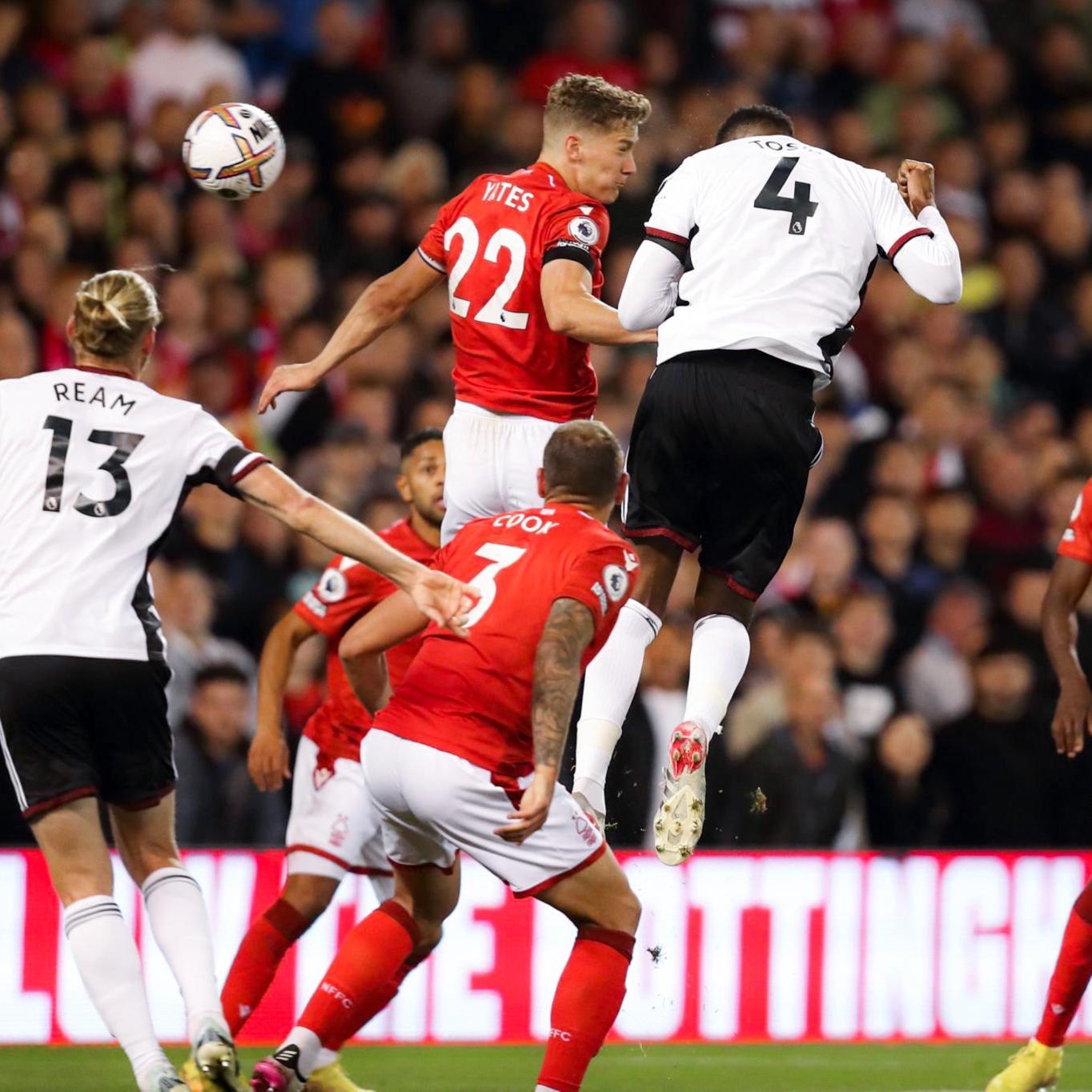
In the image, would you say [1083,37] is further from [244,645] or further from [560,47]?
[244,645]

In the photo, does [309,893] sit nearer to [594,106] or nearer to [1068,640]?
[1068,640]

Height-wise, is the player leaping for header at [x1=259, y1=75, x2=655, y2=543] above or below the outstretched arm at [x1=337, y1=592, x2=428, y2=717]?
above

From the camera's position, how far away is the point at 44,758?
6031 millimetres

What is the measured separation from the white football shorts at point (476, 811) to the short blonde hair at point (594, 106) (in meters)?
2.18

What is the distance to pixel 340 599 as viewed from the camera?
7.91 m

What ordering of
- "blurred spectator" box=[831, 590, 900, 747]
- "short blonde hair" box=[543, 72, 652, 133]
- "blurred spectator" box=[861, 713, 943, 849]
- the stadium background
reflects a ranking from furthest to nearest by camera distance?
"blurred spectator" box=[831, 590, 900, 747] → "blurred spectator" box=[861, 713, 943, 849] → the stadium background → "short blonde hair" box=[543, 72, 652, 133]

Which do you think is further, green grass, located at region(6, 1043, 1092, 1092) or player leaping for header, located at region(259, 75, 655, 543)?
green grass, located at region(6, 1043, 1092, 1092)

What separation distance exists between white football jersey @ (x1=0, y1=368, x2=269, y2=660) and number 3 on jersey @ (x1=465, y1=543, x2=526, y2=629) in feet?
2.31

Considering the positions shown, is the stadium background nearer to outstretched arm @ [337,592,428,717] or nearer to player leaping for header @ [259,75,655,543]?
outstretched arm @ [337,592,428,717]

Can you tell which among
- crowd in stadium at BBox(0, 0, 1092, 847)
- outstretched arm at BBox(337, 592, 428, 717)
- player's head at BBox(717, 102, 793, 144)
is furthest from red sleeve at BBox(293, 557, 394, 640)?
player's head at BBox(717, 102, 793, 144)

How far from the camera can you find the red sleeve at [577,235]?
6789 millimetres

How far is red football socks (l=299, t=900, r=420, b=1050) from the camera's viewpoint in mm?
6547

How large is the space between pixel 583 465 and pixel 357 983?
5.68 ft

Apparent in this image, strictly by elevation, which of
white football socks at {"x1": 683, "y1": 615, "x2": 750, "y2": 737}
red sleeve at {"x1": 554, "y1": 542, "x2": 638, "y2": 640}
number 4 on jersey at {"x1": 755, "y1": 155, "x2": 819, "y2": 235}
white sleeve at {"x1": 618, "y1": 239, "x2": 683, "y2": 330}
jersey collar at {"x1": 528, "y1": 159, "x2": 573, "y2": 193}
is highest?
jersey collar at {"x1": 528, "y1": 159, "x2": 573, "y2": 193}
